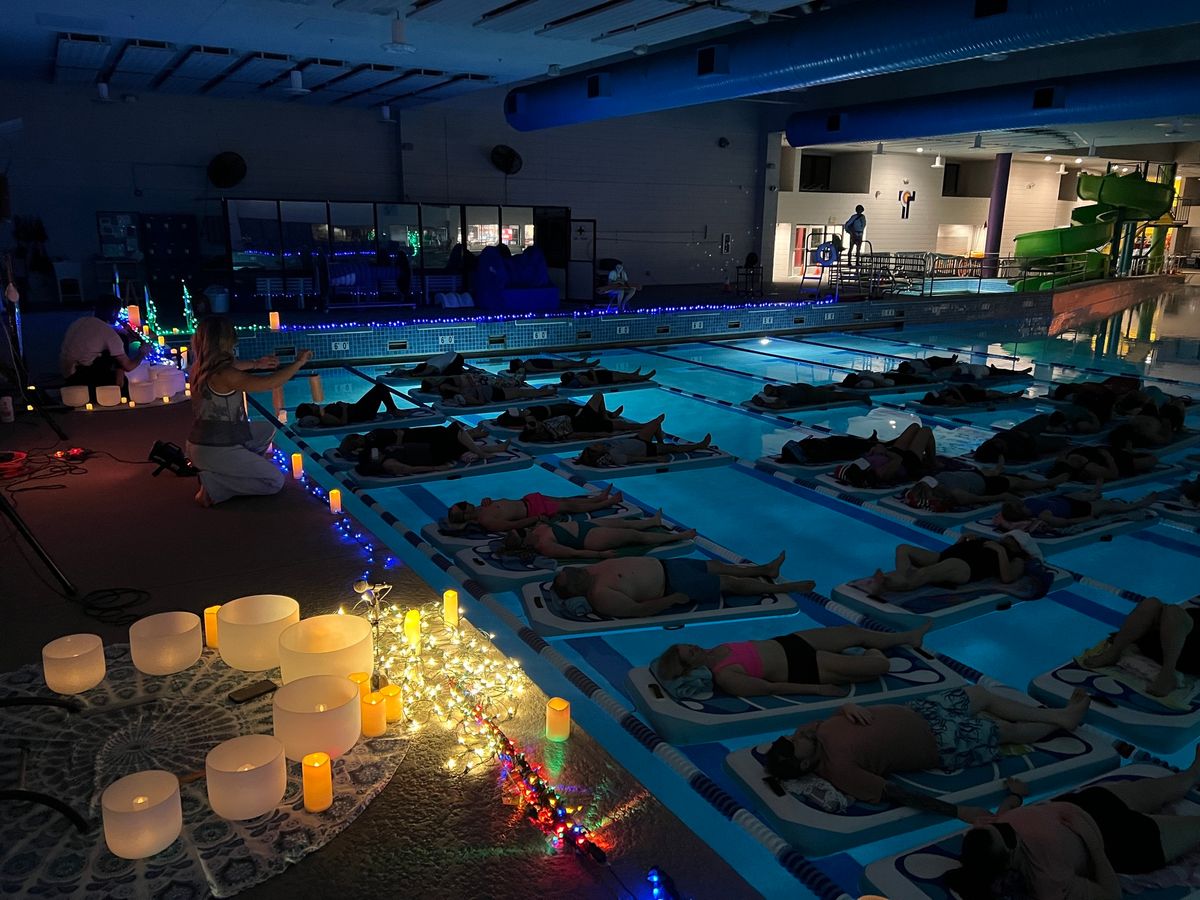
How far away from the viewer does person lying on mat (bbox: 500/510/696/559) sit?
4688mm

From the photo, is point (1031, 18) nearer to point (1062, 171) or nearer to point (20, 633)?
point (20, 633)

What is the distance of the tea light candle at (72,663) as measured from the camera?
3.07 meters

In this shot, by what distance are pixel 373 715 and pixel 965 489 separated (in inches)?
171

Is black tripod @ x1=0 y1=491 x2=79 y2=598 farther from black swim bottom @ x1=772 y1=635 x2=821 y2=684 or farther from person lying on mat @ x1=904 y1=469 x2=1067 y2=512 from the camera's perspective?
person lying on mat @ x1=904 y1=469 x2=1067 y2=512

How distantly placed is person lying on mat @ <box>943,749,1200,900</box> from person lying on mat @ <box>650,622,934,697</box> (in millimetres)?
978

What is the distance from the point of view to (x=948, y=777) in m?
2.89

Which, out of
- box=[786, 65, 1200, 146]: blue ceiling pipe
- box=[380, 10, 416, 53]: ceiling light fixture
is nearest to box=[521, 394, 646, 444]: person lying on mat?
box=[380, 10, 416, 53]: ceiling light fixture

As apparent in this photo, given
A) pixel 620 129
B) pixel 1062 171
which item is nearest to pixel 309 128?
pixel 620 129

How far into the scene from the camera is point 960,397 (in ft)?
29.8

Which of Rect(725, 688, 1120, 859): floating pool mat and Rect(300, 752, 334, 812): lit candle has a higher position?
Rect(300, 752, 334, 812): lit candle

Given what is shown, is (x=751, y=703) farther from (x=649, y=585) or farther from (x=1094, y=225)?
(x=1094, y=225)

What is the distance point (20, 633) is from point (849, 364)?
1075cm

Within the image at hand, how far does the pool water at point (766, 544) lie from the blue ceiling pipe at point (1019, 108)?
11.4 ft

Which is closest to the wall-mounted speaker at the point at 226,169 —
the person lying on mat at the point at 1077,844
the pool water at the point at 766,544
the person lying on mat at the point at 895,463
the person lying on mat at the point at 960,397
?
the pool water at the point at 766,544
